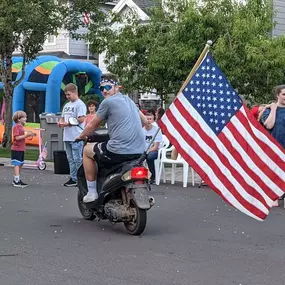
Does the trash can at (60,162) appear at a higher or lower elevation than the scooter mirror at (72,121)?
lower

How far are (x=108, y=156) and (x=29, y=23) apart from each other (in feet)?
45.6

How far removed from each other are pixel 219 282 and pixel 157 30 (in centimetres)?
1544

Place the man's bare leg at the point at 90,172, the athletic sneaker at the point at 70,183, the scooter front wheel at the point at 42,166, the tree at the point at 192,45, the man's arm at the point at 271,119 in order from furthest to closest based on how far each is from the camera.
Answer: the tree at the point at 192,45
the scooter front wheel at the point at 42,166
the athletic sneaker at the point at 70,183
the man's arm at the point at 271,119
the man's bare leg at the point at 90,172

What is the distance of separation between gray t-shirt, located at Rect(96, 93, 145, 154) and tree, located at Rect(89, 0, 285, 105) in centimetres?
1000

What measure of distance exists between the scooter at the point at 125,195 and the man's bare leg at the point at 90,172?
0.17 feet

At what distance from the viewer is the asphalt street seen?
654 centimetres

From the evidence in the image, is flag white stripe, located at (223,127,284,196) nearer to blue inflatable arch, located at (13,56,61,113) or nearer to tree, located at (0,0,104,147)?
tree, located at (0,0,104,147)

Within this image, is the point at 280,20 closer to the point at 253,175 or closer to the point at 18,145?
the point at 18,145

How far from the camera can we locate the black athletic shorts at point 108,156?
880 centimetres

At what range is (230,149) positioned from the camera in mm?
7102

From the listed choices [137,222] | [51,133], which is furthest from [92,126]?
[51,133]

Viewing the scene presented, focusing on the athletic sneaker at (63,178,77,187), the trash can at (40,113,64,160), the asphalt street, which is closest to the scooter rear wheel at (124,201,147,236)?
the asphalt street

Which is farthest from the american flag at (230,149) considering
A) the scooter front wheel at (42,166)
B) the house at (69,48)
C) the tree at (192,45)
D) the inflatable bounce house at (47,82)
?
the house at (69,48)

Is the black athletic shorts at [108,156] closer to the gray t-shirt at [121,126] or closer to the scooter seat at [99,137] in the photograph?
the gray t-shirt at [121,126]
